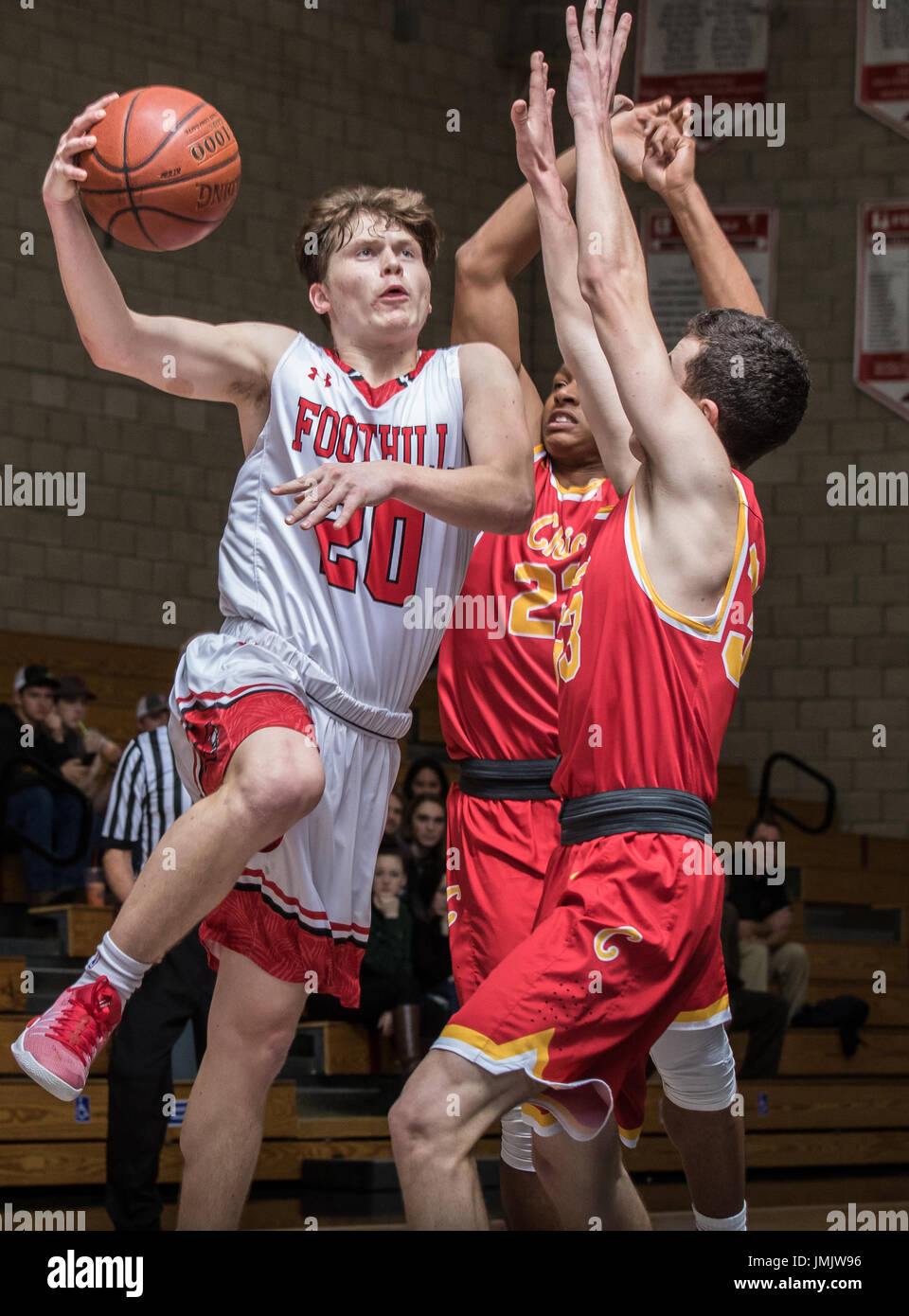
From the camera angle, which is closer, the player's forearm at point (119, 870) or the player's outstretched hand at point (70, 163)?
the player's outstretched hand at point (70, 163)

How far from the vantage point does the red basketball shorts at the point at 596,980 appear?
8.93ft

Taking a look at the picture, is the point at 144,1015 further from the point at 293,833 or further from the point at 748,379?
the point at 748,379

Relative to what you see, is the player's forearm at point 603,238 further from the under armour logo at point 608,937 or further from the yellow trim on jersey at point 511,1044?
the yellow trim on jersey at point 511,1044

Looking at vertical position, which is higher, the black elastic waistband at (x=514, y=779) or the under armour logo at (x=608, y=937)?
the black elastic waistband at (x=514, y=779)

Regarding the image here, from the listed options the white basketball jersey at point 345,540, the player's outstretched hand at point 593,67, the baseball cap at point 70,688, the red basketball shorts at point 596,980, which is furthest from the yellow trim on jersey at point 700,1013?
the baseball cap at point 70,688

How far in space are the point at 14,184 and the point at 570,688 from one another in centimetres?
858

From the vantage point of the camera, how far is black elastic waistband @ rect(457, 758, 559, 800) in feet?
13.0

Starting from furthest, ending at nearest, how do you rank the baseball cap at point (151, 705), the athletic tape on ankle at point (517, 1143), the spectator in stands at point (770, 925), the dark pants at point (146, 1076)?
the spectator in stands at point (770, 925) → the baseball cap at point (151, 705) → the dark pants at point (146, 1076) → the athletic tape on ankle at point (517, 1143)

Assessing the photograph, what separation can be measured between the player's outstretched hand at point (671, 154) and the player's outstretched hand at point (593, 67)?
0.68 m

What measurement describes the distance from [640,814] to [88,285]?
4.99 feet

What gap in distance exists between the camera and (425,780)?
27.5ft

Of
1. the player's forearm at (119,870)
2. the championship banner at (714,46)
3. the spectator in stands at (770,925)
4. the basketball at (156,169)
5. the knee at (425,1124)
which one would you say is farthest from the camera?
the championship banner at (714,46)
